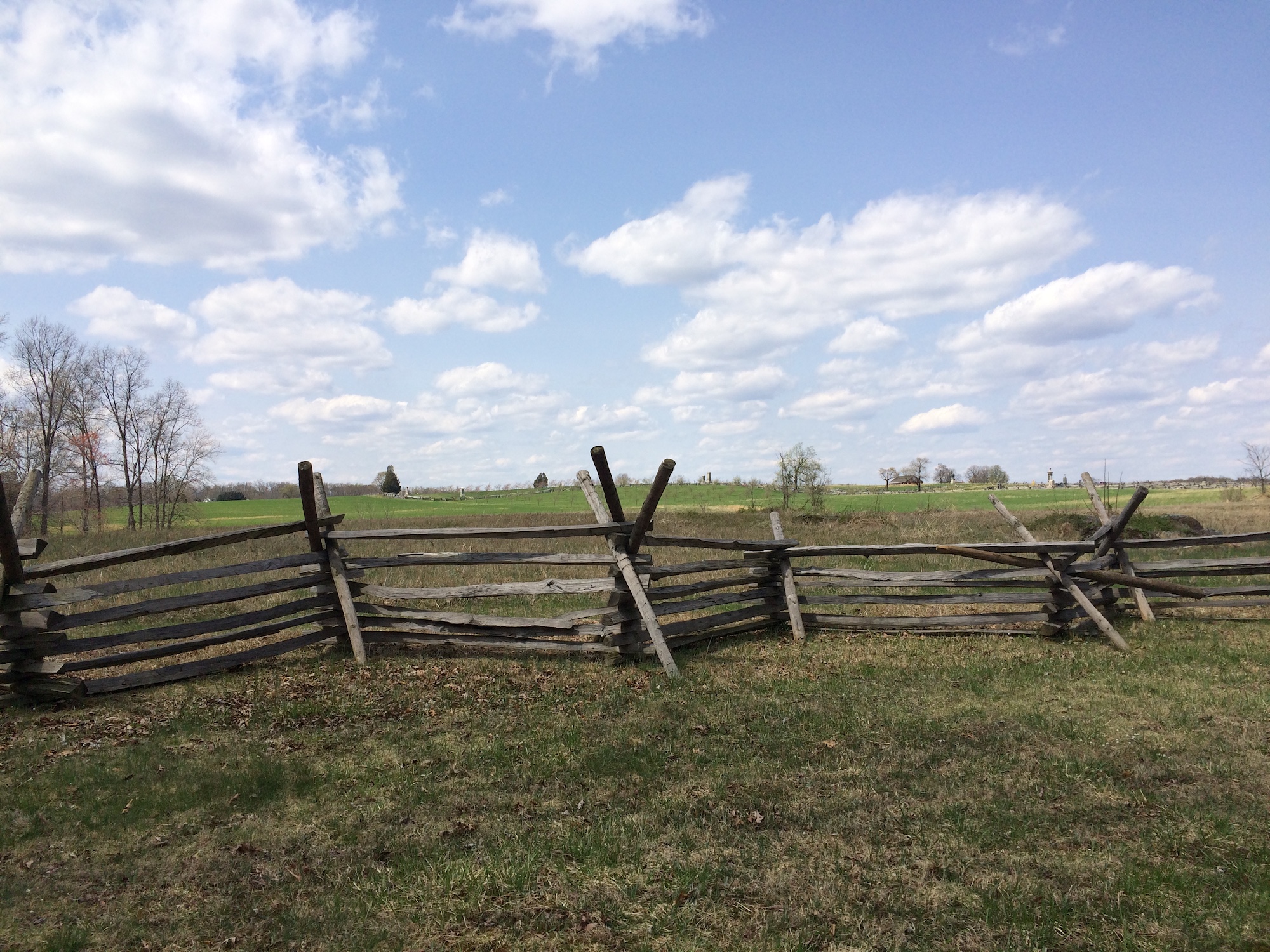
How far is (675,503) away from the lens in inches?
1844

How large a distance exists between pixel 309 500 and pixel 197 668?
7.10 feet

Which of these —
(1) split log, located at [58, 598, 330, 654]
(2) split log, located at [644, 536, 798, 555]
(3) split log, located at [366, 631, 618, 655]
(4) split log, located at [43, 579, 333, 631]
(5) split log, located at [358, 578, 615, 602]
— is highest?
(2) split log, located at [644, 536, 798, 555]

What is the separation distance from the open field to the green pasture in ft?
83.3

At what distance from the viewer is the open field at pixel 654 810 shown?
12.2 ft

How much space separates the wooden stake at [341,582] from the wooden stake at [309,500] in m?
0.04

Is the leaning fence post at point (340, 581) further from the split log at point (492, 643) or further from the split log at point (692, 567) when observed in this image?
the split log at point (692, 567)

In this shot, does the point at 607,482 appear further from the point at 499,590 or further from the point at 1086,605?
the point at 1086,605

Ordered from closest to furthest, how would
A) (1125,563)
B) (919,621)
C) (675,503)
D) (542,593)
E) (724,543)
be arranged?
(542,593) → (724,543) → (919,621) → (1125,563) → (675,503)

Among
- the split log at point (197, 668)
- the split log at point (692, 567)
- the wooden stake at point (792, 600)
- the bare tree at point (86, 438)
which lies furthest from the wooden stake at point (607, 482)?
the bare tree at point (86, 438)

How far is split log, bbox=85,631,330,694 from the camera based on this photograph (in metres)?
8.00

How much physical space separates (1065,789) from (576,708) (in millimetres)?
3918

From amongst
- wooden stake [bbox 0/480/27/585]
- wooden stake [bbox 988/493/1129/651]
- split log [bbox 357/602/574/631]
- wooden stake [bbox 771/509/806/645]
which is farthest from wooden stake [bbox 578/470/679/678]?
wooden stake [bbox 0/480/27/585]

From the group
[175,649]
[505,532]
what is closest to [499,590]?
[505,532]

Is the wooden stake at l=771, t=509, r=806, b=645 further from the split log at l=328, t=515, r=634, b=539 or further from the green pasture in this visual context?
the green pasture
